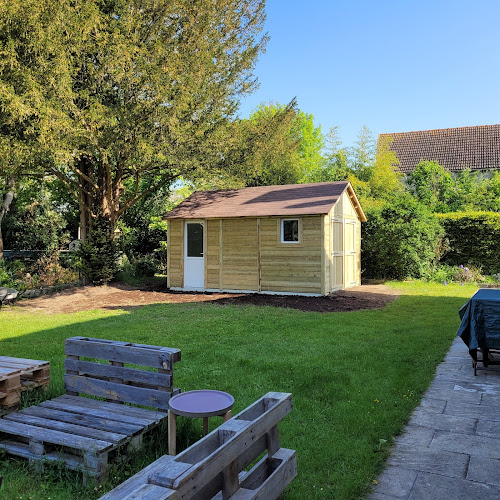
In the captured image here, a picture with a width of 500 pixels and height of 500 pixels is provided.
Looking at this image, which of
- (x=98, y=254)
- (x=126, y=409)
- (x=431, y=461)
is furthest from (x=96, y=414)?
(x=98, y=254)

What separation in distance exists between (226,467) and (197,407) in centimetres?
116

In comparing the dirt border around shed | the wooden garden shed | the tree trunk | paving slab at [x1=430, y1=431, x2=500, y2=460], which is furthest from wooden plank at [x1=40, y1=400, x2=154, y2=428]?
the tree trunk

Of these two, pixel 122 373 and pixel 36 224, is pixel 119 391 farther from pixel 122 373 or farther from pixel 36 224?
pixel 36 224

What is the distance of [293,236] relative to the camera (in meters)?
14.0

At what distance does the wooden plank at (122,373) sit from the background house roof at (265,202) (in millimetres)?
9987

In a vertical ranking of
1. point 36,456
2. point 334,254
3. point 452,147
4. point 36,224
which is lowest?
point 36,456

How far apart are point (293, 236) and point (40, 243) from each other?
11.4 metres

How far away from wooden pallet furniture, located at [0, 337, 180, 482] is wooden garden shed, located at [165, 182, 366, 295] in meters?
9.92

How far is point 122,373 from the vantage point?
3.91 m

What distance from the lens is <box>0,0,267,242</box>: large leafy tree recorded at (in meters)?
11.1

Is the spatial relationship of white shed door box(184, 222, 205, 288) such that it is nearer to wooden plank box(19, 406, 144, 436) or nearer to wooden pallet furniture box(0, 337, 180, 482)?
wooden pallet furniture box(0, 337, 180, 482)

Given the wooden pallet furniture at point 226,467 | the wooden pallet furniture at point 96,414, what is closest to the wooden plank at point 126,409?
the wooden pallet furniture at point 96,414

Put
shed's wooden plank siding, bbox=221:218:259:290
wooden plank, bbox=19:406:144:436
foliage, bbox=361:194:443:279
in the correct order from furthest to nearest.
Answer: foliage, bbox=361:194:443:279
shed's wooden plank siding, bbox=221:218:259:290
wooden plank, bbox=19:406:144:436

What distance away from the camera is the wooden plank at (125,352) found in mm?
3679
